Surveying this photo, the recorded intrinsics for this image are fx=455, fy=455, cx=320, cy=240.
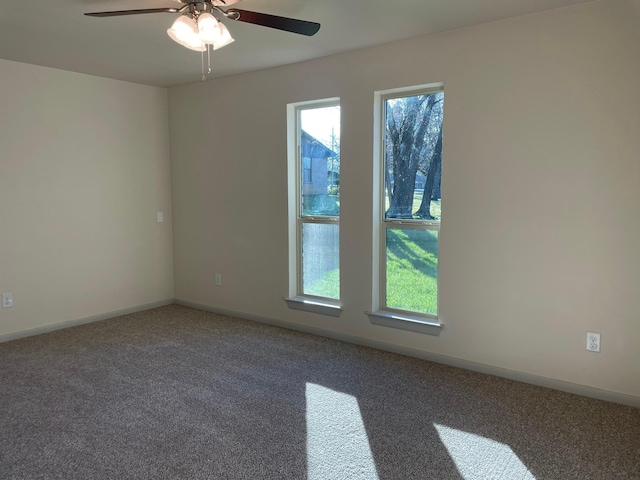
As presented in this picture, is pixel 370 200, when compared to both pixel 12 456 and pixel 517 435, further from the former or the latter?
pixel 12 456

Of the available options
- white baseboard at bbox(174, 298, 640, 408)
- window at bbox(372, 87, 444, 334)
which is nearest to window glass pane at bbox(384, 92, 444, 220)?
window at bbox(372, 87, 444, 334)

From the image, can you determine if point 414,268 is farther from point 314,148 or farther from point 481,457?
point 481,457

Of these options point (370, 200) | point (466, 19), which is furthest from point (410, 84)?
point (370, 200)

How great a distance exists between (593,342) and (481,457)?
1.19 m

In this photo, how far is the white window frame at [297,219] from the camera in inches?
163

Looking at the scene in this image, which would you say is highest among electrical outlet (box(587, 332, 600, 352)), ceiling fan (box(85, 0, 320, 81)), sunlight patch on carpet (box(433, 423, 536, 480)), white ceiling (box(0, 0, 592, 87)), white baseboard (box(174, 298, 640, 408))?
white ceiling (box(0, 0, 592, 87))

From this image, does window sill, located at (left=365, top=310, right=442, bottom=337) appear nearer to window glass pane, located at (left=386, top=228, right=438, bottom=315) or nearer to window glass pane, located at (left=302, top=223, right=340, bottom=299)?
window glass pane, located at (left=386, top=228, right=438, bottom=315)

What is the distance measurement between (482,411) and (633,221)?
1434mm

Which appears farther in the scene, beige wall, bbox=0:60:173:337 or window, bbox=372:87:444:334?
beige wall, bbox=0:60:173:337

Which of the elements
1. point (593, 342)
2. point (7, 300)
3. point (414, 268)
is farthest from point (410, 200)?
point (7, 300)

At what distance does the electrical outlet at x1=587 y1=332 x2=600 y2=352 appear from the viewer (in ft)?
9.35

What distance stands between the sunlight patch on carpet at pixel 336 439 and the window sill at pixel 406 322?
909 millimetres

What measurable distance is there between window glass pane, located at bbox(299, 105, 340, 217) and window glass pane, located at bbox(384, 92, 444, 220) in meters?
0.51

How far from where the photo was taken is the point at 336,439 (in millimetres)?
2422
